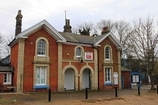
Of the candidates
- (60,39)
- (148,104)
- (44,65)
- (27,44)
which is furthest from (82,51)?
(148,104)

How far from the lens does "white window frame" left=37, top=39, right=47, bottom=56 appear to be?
79.3 ft

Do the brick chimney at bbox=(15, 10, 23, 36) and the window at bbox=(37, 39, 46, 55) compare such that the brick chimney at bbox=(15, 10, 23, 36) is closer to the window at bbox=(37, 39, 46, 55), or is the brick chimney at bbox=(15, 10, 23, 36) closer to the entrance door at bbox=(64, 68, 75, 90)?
the window at bbox=(37, 39, 46, 55)

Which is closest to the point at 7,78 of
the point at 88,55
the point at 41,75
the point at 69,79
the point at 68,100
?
the point at 41,75

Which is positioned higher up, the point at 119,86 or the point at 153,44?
the point at 153,44

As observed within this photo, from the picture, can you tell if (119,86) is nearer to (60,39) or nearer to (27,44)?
(60,39)

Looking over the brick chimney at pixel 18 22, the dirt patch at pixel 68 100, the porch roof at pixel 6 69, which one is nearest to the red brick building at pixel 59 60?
the brick chimney at pixel 18 22

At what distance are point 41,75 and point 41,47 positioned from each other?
326 cm

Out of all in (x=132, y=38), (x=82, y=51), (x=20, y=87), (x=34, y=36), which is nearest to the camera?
(x=20, y=87)

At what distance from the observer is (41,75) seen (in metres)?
24.0

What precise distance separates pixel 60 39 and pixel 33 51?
12.2ft

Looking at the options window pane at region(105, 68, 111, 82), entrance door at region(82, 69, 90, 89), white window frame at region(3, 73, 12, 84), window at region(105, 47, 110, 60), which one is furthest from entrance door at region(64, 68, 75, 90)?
white window frame at region(3, 73, 12, 84)

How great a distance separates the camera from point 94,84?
2788cm

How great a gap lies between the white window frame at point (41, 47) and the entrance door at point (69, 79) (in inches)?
196

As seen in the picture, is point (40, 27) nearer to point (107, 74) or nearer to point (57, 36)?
point (57, 36)
